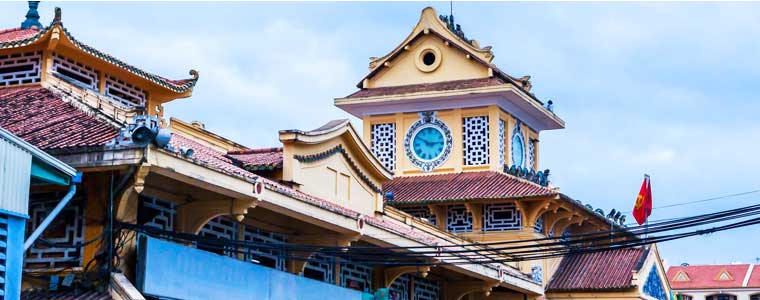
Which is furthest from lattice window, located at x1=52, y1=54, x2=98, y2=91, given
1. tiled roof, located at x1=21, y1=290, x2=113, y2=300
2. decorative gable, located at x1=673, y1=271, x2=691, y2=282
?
decorative gable, located at x1=673, y1=271, x2=691, y2=282

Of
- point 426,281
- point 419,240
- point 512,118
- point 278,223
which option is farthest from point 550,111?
point 278,223

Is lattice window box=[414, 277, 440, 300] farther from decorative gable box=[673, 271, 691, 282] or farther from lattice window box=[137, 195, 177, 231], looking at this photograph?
decorative gable box=[673, 271, 691, 282]

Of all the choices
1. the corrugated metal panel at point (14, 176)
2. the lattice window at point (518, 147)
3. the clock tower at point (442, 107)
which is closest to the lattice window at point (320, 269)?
the corrugated metal panel at point (14, 176)

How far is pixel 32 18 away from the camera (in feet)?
76.3

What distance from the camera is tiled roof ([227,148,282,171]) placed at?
79.7 feet

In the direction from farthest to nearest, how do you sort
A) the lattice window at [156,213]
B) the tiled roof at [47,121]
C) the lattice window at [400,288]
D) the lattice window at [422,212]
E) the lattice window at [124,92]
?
the lattice window at [422,212], the lattice window at [400,288], the lattice window at [124,92], the lattice window at [156,213], the tiled roof at [47,121]

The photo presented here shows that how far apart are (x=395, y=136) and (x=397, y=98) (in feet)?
4.43

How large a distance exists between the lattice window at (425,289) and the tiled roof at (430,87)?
8256 millimetres

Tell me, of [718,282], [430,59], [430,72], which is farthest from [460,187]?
[718,282]

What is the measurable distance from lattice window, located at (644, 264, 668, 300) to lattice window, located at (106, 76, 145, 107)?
58.2ft

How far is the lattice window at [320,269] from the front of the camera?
24.8 meters

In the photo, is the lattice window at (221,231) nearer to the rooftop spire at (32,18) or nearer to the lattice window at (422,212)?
the rooftop spire at (32,18)

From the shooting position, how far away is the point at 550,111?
133 ft

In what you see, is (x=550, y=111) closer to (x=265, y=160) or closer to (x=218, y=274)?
(x=265, y=160)
